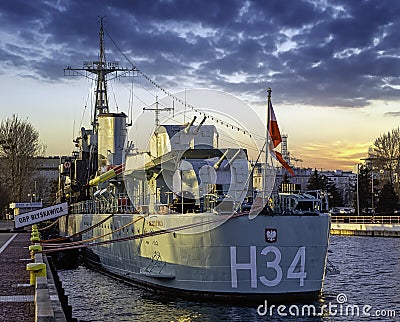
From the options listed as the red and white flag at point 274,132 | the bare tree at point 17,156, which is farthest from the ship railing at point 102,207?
the bare tree at point 17,156

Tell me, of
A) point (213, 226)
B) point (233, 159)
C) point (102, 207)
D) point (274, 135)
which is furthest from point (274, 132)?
point (102, 207)

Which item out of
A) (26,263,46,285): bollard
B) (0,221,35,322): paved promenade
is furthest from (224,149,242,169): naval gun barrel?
(26,263,46,285): bollard

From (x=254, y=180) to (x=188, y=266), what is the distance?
421 cm

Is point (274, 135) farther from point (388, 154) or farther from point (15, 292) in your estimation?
point (388, 154)

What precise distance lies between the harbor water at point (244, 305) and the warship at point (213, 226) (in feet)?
1.97

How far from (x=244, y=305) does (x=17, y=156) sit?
6857 centimetres

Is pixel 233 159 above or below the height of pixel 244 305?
above

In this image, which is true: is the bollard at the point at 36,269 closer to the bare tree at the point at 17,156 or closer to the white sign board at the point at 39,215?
the white sign board at the point at 39,215

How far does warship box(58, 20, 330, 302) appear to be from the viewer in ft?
72.6

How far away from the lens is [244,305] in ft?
72.1

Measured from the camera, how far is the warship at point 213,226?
22125mm

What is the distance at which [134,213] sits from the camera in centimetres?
2892

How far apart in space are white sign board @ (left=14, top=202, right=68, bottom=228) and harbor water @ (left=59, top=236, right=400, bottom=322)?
11.6 metres

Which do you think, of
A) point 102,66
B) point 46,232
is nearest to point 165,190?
point 102,66
